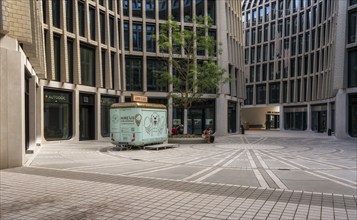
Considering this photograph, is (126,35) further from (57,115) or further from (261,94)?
(261,94)

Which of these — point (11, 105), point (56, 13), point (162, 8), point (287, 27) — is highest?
point (287, 27)

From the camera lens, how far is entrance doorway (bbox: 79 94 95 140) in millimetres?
29161

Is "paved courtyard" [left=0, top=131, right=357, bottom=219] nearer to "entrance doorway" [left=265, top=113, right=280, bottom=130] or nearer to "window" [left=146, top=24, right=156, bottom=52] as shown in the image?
"window" [left=146, top=24, right=156, bottom=52]

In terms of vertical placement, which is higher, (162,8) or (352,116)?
(162,8)

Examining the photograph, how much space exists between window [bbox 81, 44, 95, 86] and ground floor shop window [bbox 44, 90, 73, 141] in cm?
229

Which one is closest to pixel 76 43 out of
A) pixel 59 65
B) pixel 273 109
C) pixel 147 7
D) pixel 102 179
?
pixel 59 65

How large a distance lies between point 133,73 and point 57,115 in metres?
10.7

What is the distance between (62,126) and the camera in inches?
1071

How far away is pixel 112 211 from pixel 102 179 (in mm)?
3466

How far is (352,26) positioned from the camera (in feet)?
108

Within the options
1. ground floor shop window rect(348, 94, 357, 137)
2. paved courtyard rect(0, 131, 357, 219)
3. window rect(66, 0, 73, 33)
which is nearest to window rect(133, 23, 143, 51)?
window rect(66, 0, 73, 33)

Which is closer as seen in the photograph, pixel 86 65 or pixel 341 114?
pixel 86 65

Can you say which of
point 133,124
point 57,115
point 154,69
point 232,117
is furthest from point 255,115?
point 133,124

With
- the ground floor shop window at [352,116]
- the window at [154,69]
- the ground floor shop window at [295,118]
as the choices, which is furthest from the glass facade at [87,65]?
the ground floor shop window at [295,118]
